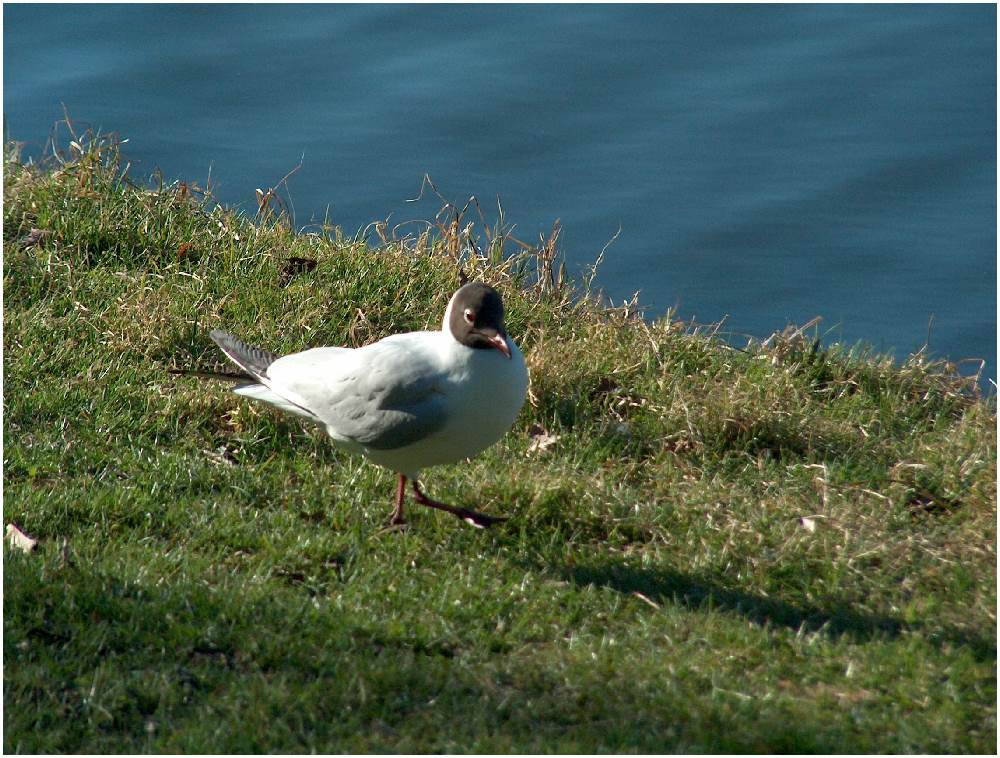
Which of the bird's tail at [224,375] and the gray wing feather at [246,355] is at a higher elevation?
the gray wing feather at [246,355]

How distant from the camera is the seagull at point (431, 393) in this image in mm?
4086

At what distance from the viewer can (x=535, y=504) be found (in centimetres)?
439

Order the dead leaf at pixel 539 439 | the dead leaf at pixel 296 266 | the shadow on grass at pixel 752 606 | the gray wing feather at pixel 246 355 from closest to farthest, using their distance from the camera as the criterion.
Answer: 1. the shadow on grass at pixel 752 606
2. the gray wing feather at pixel 246 355
3. the dead leaf at pixel 539 439
4. the dead leaf at pixel 296 266

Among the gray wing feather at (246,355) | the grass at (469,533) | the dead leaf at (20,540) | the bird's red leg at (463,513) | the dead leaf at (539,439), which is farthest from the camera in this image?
the dead leaf at (539,439)

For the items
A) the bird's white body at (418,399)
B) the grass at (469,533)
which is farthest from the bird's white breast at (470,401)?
the grass at (469,533)

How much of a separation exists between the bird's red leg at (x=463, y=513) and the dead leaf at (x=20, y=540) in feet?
4.24

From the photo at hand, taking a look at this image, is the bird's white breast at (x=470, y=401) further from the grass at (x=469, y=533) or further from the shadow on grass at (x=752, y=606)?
the shadow on grass at (x=752, y=606)

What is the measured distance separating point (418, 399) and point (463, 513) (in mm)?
507

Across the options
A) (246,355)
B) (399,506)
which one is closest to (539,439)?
(399,506)

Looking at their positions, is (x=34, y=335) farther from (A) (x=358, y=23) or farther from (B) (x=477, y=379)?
(A) (x=358, y=23)

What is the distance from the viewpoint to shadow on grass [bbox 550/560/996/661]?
373 cm

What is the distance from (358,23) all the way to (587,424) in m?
5.04

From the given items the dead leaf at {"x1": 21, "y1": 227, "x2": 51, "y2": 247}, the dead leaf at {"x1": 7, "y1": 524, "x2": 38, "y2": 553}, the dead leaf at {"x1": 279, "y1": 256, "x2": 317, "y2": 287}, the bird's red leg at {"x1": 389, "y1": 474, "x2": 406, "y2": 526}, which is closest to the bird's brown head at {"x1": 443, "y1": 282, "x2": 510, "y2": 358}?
the bird's red leg at {"x1": 389, "y1": 474, "x2": 406, "y2": 526}

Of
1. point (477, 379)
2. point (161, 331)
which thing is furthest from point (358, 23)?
point (477, 379)
